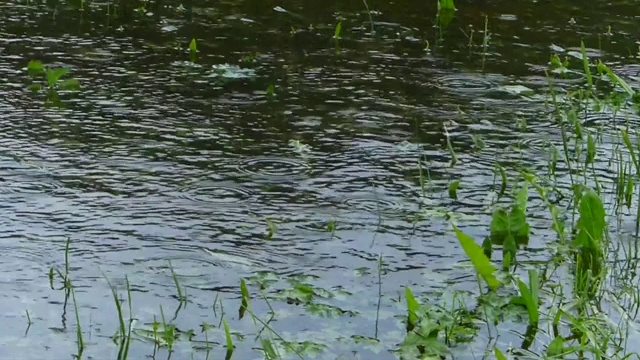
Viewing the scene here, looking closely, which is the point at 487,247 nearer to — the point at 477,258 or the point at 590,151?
the point at 477,258

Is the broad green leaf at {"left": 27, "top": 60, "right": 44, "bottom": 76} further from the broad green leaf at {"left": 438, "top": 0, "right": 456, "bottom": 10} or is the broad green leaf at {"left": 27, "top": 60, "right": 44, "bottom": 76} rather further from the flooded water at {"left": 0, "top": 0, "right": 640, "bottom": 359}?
the broad green leaf at {"left": 438, "top": 0, "right": 456, "bottom": 10}

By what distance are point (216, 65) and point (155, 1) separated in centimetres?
134

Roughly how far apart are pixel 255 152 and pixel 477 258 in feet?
4.01

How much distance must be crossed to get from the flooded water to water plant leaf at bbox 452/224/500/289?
12cm

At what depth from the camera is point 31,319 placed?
2.31 meters

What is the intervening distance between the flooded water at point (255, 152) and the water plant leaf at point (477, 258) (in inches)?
4.5

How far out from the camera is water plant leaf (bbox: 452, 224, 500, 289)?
7.93 ft

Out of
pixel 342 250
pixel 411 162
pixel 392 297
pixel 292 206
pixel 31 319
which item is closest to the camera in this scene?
pixel 31 319

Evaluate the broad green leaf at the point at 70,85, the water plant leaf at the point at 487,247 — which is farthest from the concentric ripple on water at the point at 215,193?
the broad green leaf at the point at 70,85

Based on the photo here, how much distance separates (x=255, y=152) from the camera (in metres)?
3.48

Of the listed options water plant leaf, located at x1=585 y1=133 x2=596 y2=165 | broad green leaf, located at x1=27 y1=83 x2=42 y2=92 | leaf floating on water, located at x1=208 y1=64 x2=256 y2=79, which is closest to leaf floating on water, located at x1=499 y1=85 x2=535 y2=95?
water plant leaf, located at x1=585 y1=133 x2=596 y2=165

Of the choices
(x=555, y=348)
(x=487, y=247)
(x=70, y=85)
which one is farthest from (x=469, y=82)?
(x=555, y=348)

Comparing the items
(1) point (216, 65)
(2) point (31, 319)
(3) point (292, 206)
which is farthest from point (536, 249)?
(1) point (216, 65)

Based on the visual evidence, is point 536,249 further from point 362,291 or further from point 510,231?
point 362,291
